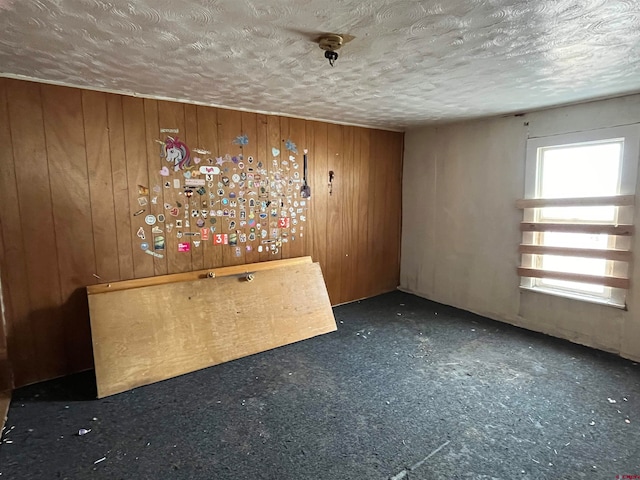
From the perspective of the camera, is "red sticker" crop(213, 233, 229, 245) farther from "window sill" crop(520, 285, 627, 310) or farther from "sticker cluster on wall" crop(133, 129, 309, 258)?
"window sill" crop(520, 285, 627, 310)

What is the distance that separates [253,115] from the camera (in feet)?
11.1

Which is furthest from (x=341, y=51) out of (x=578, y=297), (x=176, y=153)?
(x=578, y=297)

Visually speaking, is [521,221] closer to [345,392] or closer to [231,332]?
[345,392]

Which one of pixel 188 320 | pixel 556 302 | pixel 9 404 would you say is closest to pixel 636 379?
pixel 556 302

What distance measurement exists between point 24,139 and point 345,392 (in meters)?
2.80

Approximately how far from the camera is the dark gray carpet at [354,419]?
1.83 metres

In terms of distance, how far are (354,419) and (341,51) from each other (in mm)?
2145

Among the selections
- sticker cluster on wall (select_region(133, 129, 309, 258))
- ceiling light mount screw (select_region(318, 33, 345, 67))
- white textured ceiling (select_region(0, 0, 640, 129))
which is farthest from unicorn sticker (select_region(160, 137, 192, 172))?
ceiling light mount screw (select_region(318, 33, 345, 67))

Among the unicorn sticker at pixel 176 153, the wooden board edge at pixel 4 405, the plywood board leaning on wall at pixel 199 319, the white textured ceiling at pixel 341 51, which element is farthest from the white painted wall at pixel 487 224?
the wooden board edge at pixel 4 405

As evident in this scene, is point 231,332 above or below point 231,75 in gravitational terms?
below

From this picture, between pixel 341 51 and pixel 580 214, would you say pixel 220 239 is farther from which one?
pixel 580 214

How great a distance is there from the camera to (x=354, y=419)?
2.21 metres

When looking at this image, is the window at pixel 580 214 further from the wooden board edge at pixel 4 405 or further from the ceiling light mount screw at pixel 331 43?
the wooden board edge at pixel 4 405

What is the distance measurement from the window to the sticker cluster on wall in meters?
2.28
